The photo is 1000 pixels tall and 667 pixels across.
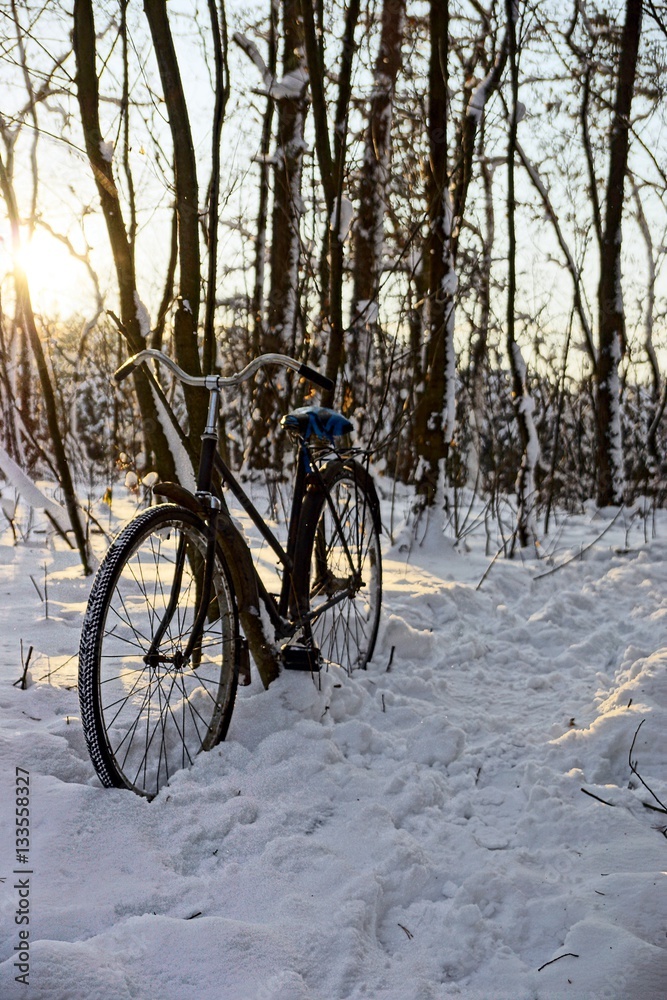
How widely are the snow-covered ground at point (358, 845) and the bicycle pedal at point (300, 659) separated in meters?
0.09

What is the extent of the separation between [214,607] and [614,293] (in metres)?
8.02

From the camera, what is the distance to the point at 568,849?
2008 mm

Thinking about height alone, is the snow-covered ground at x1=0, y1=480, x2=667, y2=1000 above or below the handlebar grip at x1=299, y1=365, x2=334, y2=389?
below

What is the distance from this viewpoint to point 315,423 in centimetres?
293

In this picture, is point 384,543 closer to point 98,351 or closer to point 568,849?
point 568,849

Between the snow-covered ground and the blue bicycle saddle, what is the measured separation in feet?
3.28

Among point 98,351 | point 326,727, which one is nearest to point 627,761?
point 326,727

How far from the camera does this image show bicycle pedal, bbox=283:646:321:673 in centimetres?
271

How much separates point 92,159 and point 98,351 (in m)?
14.0

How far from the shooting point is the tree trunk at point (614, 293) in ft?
28.5

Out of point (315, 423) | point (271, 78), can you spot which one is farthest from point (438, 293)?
point (315, 423)

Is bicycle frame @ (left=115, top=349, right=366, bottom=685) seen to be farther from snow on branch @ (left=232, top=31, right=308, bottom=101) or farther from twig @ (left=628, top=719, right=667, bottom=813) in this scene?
snow on branch @ (left=232, top=31, right=308, bottom=101)

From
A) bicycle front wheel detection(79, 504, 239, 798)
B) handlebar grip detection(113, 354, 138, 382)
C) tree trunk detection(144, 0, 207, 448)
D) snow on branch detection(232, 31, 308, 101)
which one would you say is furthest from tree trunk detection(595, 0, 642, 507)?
handlebar grip detection(113, 354, 138, 382)

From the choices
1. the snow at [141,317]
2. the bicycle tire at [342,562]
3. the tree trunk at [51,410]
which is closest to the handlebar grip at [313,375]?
the bicycle tire at [342,562]
